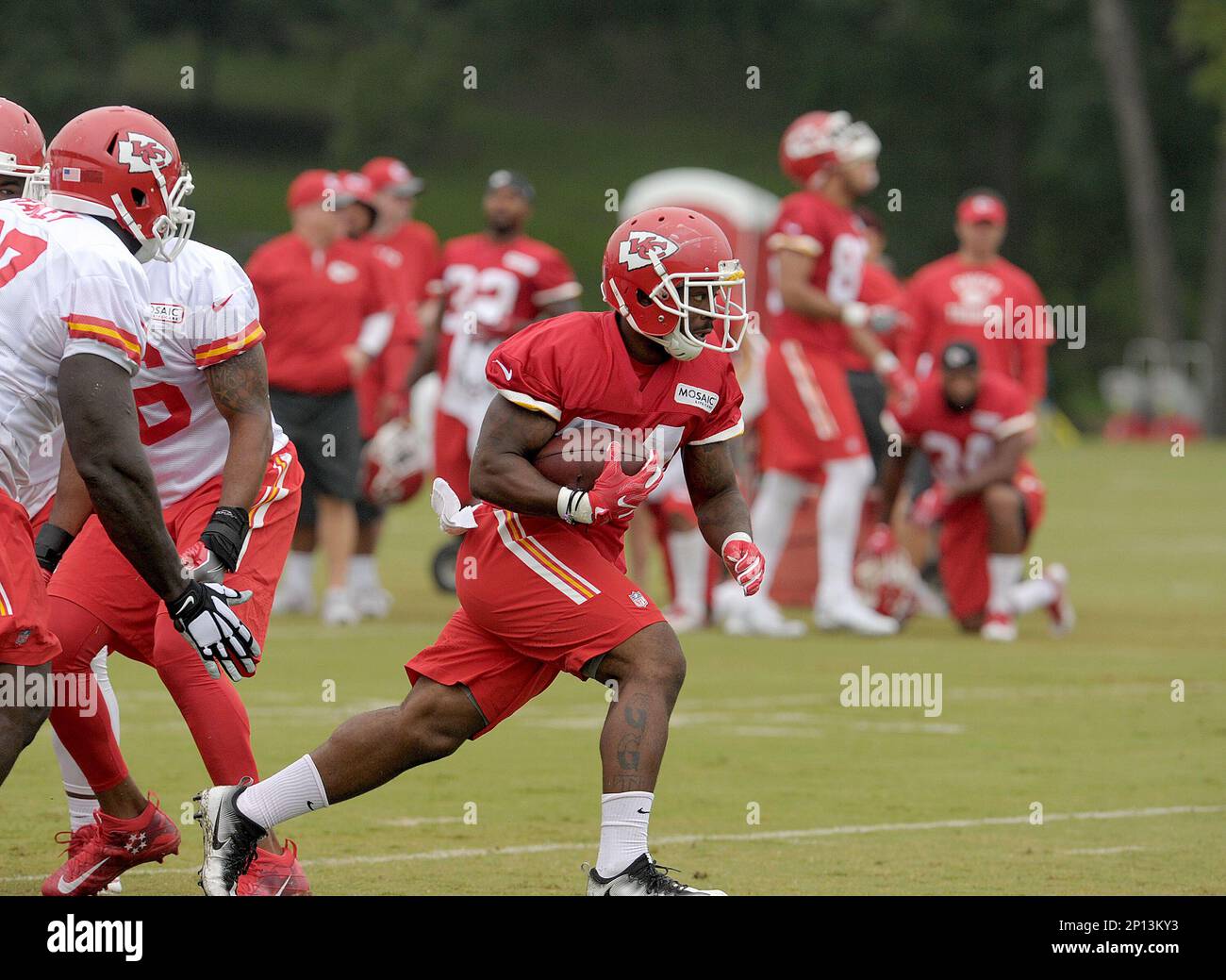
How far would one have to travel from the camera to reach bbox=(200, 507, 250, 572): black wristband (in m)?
5.53

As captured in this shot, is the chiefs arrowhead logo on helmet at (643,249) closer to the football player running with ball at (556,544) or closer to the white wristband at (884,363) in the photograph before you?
the football player running with ball at (556,544)

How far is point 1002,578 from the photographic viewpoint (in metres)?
12.2

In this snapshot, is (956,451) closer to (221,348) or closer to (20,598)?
(221,348)

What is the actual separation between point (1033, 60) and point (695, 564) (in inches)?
1511

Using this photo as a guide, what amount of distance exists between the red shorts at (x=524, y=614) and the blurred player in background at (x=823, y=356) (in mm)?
6354

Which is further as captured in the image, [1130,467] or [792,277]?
[1130,467]

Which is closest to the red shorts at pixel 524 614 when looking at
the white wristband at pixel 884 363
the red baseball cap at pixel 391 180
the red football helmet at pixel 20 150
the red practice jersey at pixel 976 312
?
the red football helmet at pixel 20 150

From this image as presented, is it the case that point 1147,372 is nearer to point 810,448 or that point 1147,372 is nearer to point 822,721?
point 810,448

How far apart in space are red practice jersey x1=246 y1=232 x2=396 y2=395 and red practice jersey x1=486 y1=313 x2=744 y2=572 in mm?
6497

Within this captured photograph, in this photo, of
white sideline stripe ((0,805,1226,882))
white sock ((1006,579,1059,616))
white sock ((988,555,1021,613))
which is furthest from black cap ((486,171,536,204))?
white sideline stripe ((0,805,1226,882))

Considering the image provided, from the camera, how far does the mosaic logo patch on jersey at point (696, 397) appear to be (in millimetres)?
5781

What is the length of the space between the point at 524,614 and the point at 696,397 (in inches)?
29.6

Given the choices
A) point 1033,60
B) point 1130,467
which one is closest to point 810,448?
point 1130,467

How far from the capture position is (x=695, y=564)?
12281mm
